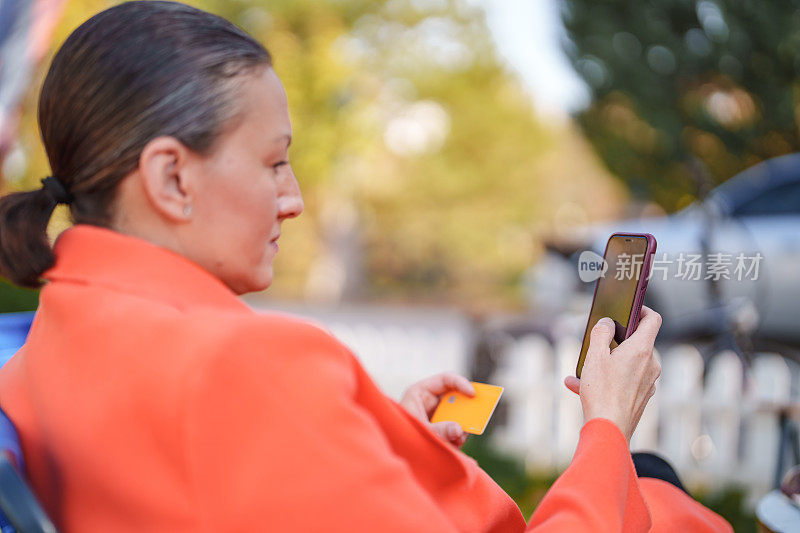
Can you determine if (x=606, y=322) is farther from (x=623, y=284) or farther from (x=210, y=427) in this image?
(x=210, y=427)

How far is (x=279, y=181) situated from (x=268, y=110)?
3.9 inches

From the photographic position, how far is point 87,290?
1.01m

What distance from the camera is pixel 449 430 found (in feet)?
4.46

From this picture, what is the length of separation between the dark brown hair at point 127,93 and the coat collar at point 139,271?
0.06 meters

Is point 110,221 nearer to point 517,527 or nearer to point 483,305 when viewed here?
point 517,527

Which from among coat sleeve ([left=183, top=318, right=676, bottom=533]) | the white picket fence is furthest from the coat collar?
the white picket fence

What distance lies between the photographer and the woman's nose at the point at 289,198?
1.12 m

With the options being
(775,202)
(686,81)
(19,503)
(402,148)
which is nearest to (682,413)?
(775,202)

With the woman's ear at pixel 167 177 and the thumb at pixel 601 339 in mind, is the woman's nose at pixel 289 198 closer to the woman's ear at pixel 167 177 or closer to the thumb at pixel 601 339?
the woman's ear at pixel 167 177

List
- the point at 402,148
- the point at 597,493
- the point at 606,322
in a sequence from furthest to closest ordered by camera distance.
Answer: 1. the point at 402,148
2. the point at 606,322
3. the point at 597,493

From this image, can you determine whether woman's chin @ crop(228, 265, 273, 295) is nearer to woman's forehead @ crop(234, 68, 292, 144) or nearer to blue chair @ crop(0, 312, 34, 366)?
woman's forehead @ crop(234, 68, 292, 144)

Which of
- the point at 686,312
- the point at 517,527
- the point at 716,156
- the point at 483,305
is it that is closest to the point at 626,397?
the point at 517,527

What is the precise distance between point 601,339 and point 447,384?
1.31ft

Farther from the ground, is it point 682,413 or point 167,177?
point 167,177
